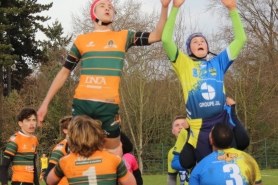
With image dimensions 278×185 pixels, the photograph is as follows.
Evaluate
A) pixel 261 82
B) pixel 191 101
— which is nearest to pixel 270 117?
pixel 261 82

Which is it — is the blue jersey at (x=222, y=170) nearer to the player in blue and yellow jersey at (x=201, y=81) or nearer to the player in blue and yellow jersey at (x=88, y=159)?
the player in blue and yellow jersey at (x=201, y=81)

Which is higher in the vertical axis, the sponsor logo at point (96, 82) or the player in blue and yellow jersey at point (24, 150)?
the sponsor logo at point (96, 82)

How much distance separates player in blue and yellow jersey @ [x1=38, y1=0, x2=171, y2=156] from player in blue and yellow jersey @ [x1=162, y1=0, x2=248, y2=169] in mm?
267

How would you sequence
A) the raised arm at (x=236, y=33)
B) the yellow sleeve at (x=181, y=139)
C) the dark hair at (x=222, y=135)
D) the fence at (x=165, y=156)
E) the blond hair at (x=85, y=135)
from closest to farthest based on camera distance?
the blond hair at (x=85, y=135) → the dark hair at (x=222, y=135) → the raised arm at (x=236, y=33) → the yellow sleeve at (x=181, y=139) → the fence at (x=165, y=156)

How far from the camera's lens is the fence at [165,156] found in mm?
34875

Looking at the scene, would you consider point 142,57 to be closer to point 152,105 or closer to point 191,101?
point 152,105

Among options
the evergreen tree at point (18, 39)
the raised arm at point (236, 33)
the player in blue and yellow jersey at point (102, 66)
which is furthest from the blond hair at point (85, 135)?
the evergreen tree at point (18, 39)

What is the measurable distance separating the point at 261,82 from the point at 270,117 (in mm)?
2496

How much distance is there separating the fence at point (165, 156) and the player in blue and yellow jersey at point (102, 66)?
29.1 metres

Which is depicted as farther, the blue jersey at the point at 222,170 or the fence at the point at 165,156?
the fence at the point at 165,156

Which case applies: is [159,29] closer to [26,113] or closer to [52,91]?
[52,91]

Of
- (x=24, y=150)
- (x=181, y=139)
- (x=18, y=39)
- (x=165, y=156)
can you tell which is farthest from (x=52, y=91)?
(x=18, y=39)

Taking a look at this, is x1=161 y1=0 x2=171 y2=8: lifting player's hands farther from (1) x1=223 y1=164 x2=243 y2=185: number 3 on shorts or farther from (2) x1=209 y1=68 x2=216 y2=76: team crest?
(1) x1=223 y1=164 x2=243 y2=185: number 3 on shorts

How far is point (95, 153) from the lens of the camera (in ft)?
17.8
